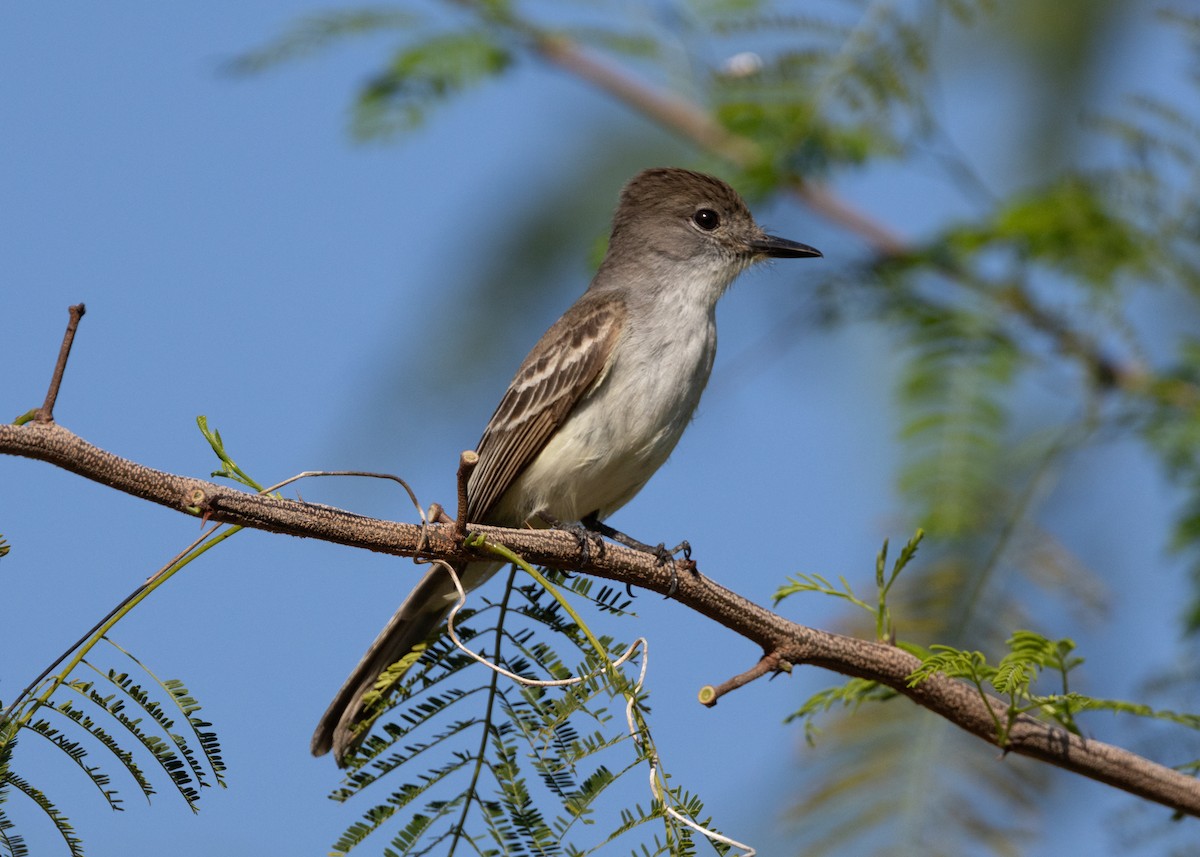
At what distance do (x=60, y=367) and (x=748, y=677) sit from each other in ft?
5.52

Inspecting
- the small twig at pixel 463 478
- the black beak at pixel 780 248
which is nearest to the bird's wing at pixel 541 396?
the black beak at pixel 780 248

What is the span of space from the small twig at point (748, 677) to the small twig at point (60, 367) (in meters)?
1.55

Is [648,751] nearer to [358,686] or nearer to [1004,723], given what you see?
[1004,723]

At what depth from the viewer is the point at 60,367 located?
8.77 feet

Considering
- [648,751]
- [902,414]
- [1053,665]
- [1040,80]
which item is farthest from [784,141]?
[648,751]

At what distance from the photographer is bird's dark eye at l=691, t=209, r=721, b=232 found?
6.65m

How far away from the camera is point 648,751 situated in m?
2.91

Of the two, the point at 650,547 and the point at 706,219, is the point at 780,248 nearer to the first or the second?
the point at 706,219

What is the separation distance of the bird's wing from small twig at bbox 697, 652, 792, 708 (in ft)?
7.01

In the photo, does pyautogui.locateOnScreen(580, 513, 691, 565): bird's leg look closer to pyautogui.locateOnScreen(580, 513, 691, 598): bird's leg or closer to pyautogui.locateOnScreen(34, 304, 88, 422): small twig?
pyautogui.locateOnScreen(580, 513, 691, 598): bird's leg

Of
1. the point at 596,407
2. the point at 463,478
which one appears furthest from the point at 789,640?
the point at 596,407

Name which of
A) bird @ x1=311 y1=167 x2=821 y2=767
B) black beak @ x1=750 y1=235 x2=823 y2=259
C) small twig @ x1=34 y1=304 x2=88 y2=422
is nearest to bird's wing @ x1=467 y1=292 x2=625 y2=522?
bird @ x1=311 y1=167 x2=821 y2=767

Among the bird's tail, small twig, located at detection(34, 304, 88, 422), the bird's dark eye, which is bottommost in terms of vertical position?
small twig, located at detection(34, 304, 88, 422)

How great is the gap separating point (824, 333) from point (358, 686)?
2052mm
